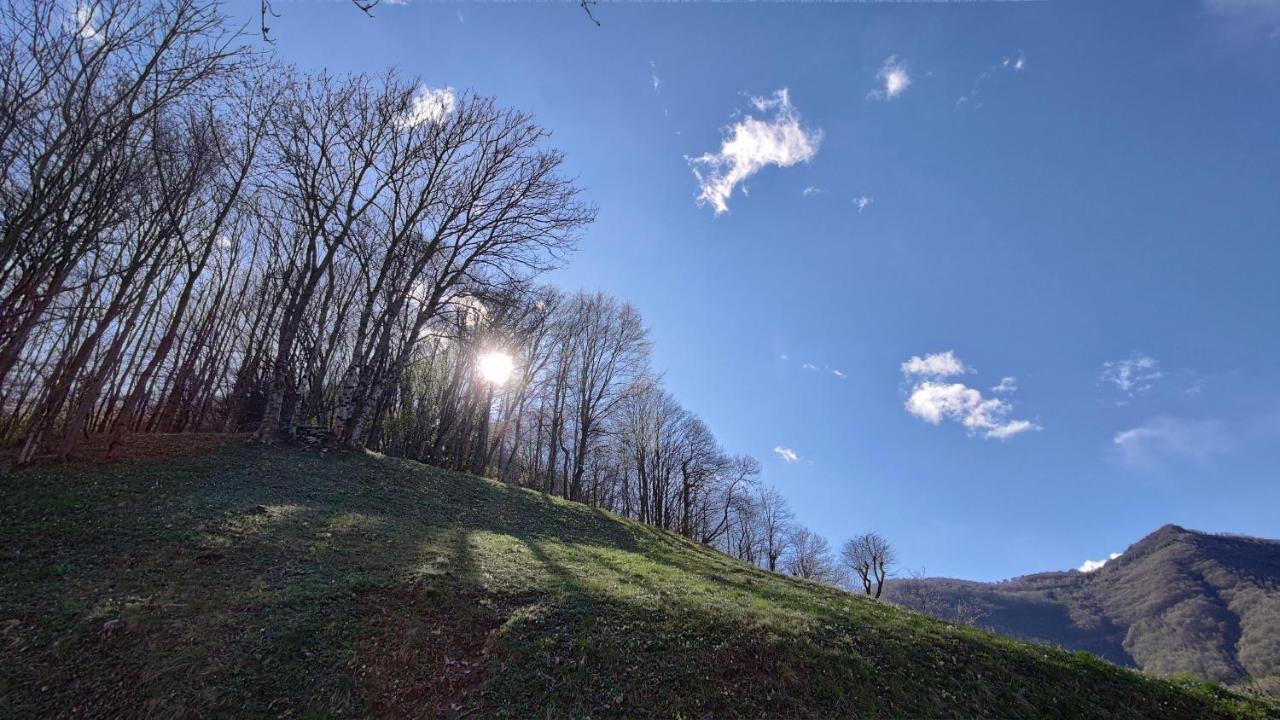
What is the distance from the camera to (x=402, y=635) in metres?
6.61

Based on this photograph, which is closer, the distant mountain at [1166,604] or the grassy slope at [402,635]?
the grassy slope at [402,635]

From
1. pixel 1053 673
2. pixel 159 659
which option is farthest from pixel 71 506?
pixel 1053 673

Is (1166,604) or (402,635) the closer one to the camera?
(402,635)

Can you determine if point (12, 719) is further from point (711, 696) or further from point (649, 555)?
point (649, 555)

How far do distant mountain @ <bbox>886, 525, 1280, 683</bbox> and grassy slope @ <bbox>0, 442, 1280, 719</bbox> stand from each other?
4002 inches

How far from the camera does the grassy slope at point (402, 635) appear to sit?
5453 millimetres

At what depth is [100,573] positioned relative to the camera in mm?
6812

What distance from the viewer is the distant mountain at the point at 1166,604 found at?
10725 centimetres

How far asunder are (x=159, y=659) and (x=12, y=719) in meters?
1.00

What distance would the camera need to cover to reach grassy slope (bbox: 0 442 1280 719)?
5.45m

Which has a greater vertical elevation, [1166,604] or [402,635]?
[402,635]

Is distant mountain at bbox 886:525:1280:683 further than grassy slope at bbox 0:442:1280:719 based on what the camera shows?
Yes

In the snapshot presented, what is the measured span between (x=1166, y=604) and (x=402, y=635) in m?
208

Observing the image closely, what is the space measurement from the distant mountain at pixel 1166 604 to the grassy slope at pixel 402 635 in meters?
102
